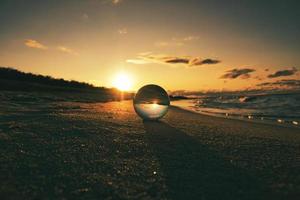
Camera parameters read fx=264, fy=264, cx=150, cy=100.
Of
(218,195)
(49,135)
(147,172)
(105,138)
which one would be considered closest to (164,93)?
(105,138)

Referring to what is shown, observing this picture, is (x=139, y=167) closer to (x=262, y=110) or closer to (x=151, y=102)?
(x=151, y=102)

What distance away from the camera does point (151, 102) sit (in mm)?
5133

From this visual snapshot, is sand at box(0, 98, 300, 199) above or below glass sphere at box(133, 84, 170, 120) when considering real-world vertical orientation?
below

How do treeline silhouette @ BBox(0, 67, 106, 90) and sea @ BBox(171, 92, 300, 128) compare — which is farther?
treeline silhouette @ BBox(0, 67, 106, 90)

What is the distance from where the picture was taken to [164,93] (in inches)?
207

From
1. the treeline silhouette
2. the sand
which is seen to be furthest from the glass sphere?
the treeline silhouette

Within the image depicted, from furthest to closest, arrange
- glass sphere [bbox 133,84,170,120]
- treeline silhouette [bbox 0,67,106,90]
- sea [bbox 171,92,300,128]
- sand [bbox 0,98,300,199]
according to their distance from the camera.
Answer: treeline silhouette [bbox 0,67,106,90] → sea [bbox 171,92,300,128] → glass sphere [bbox 133,84,170,120] → sand [bbox 0,98,300,199]

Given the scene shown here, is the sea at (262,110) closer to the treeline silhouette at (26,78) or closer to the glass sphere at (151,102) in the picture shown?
the glass sphere at (151,102)

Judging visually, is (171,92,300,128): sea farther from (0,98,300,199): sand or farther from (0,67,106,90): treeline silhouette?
(0,67,106,90): treeline silhouette

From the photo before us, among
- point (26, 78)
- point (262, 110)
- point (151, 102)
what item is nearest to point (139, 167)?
point (151, 102)

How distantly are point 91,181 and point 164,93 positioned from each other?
3.77 m

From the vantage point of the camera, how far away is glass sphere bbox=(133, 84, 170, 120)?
499 cm

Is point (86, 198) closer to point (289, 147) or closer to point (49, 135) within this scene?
point (49, 135)

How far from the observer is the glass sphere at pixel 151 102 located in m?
4.99
